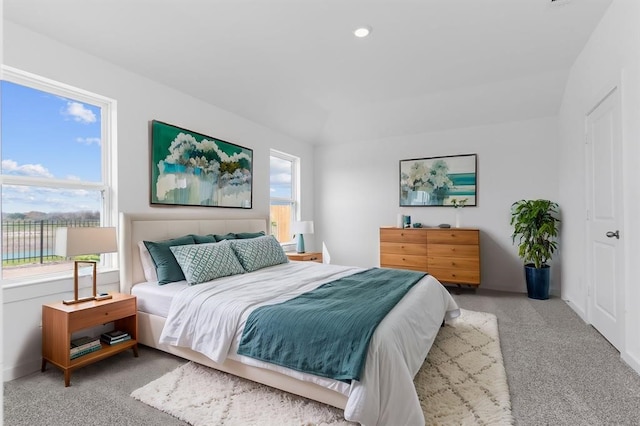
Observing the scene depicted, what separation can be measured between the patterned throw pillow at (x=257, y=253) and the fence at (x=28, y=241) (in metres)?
1.46

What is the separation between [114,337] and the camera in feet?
9.13

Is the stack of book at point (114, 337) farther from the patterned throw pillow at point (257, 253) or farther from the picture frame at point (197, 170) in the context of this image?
the picture frame at point (197, 170)

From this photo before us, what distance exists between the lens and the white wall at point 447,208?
16.0 ft

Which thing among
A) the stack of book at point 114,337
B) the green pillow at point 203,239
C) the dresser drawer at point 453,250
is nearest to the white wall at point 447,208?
the dresser drawer at point 453,250

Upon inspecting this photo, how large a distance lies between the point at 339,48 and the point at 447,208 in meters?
3.02

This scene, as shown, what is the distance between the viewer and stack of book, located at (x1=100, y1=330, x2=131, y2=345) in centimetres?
277

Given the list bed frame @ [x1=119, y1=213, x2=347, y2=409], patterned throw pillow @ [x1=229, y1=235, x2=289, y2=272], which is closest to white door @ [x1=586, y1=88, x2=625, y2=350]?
bed frame @ [x1=119, y1=213, x2=347, y2=409]

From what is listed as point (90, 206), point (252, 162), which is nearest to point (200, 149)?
point (252, 162)

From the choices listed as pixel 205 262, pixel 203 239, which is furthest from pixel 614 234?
pixel 203 239

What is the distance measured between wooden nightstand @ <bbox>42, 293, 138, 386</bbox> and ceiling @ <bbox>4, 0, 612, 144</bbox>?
6.92 feet

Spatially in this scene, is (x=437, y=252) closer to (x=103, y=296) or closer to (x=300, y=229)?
(x=300, y=229)

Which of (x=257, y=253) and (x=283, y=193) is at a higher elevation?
(x=283, y=193)

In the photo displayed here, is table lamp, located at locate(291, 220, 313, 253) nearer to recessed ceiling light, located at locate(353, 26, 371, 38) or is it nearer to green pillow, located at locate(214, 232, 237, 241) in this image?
green pillow, located at locate(214, 232, 237, 241)

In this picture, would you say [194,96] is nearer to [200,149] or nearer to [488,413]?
[200,149]
